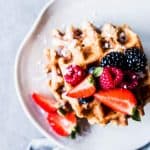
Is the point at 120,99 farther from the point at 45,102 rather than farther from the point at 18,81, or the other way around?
the point at 18,81

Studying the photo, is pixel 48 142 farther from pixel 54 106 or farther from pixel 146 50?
pixel 146 50

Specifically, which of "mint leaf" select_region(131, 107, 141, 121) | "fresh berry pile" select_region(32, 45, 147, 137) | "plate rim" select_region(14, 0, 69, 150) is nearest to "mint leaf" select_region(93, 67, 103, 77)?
"fresh berry pile" select_region(32, 45, 147, 137)

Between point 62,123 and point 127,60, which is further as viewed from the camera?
point 62,123

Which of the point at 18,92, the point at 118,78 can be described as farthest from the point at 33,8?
the point at 118,78

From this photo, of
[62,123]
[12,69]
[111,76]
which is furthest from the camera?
[12,69]

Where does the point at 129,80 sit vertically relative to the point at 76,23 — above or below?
below

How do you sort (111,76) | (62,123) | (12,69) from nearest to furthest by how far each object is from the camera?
(111,76) < (62,123) < (12,69)

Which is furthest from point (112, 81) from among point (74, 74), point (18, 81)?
point (18, 81)
